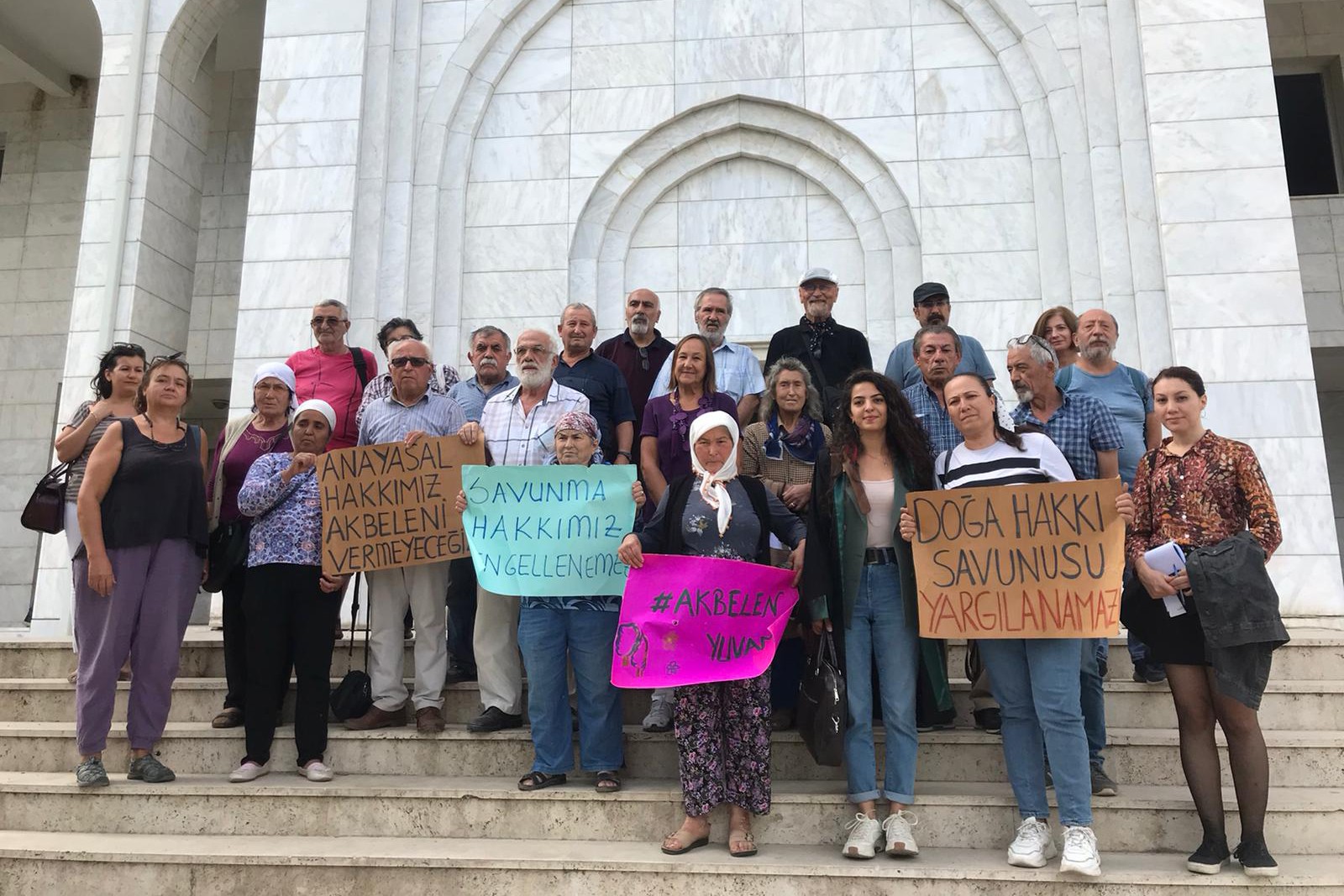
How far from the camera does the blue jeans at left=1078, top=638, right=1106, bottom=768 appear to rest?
460 cm

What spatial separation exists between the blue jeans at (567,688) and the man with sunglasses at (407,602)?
0.73 meters

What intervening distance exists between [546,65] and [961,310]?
5080mm

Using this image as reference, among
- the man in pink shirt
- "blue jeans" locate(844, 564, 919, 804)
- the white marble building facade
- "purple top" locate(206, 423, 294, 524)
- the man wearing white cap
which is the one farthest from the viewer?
the white marble building facade

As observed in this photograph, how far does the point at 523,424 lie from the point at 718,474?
135 cm

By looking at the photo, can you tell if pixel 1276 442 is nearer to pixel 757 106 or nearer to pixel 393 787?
pixel 757 106

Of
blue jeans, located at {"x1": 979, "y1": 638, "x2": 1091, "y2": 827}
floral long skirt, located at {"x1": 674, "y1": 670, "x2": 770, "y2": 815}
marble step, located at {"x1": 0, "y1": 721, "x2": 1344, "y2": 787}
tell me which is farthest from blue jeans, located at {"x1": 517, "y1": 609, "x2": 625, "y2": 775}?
blue jeans, located at {"x1": 979, "y1": 638, "x2": 1091, "y2": 827}

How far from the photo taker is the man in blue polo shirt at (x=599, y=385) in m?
5.85

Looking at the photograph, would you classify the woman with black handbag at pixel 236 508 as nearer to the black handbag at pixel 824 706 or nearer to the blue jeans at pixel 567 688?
the blue jeans at pixel 567 688

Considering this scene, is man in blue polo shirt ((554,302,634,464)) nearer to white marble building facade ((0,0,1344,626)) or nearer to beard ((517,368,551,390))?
beard ((517,368,551,390))

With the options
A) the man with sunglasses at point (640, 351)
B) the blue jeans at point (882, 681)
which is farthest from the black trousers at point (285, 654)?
the blue jeans at point (882, 681)

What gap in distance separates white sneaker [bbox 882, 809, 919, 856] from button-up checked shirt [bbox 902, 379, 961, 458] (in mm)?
1818

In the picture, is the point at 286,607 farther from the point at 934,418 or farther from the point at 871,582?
the point at 934,418

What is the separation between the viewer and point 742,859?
4.17 m

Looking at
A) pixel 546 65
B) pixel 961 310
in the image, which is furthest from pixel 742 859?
pixel 546 65
